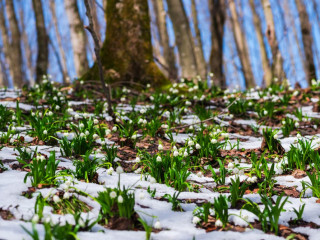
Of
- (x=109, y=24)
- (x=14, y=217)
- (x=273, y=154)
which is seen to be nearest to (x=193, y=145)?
(x=273, y=154)

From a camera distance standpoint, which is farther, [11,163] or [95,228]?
[11,163]

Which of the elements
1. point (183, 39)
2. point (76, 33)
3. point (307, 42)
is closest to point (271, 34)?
point (307, 42)

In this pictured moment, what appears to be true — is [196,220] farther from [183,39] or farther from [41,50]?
[41,50]

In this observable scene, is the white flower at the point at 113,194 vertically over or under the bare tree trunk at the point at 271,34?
under

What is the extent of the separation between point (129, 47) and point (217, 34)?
2682 mm

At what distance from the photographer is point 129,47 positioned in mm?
6402

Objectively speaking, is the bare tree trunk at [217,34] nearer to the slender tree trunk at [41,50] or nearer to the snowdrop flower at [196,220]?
the slender tree trunk at [41,50]

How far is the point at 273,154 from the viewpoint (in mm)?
3250

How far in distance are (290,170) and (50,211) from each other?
6.83ft

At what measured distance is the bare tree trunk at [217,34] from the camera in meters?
7.84

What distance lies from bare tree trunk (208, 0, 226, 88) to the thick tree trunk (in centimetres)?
198

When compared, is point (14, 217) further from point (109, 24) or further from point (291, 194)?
point (109, 24)

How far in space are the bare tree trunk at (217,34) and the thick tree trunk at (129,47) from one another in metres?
1.98

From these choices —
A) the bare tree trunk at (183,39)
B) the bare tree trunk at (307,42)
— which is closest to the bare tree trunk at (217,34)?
the bare tree trunk at (183,39)
